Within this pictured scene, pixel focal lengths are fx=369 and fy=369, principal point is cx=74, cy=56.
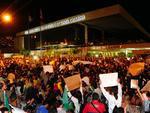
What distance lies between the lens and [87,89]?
39.4 ft

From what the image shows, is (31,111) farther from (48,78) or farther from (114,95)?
(48,78)

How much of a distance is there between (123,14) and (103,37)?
21845 mm

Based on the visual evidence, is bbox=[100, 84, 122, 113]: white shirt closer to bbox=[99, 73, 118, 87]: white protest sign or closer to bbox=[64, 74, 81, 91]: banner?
bbox=[99, 73, 118, 87]: white protest sign

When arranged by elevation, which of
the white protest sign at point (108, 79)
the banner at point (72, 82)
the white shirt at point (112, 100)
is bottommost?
the white shirt at point (112, 100)

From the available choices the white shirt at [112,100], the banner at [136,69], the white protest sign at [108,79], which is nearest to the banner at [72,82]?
the white protest sign at [108,79]

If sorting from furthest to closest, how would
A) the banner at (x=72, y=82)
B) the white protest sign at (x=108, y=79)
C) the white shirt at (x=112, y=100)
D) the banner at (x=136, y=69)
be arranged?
the banner at (x=136, y=69)
the banner at (x=72, y=82)
the white protest sign at (x=108, y=79)
the white shirt at (x=112, y=100)

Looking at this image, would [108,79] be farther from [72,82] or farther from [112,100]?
[72,82]

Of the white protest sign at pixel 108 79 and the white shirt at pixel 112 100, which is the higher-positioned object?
the white protest sign at pixel 108 79

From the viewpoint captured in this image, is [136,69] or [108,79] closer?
[108,79]

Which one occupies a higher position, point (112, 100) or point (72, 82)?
point (72, 82)

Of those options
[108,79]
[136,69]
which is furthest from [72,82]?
[136,69]

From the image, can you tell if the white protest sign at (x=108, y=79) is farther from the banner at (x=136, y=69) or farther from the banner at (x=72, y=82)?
the banner at (x=136, y=69)

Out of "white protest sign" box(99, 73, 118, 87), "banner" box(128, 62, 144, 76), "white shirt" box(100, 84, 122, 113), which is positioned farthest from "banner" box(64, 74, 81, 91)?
"banner" box(128, 62, 144, 76)

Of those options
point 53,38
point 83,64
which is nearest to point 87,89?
point 83,64
